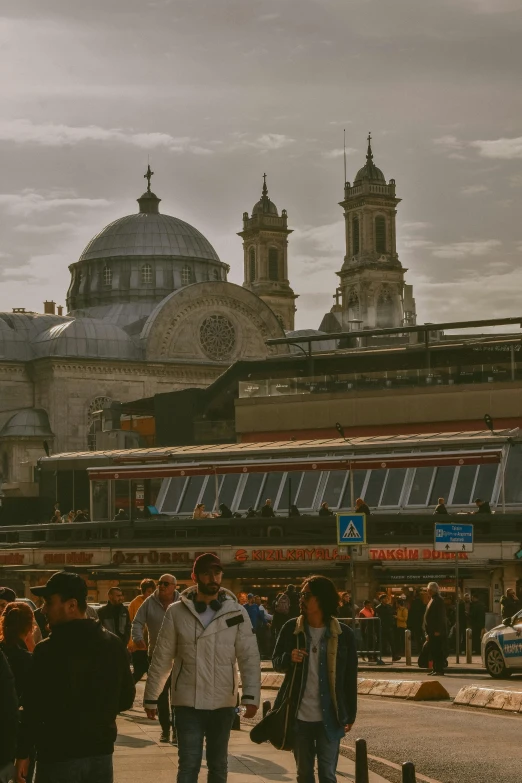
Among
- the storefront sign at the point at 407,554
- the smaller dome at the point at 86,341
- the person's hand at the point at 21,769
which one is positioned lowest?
the person's hand at the point at 21,769

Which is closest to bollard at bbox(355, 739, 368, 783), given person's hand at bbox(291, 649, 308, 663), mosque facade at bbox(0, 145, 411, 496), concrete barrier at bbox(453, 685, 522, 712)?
person's hand at bbox(291, 649, 308, 663)

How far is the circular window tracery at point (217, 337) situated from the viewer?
97.3 m

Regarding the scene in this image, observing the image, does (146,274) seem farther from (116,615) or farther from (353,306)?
(116,615)

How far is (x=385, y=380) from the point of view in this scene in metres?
51.7

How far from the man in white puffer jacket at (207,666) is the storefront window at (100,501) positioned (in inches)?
1364

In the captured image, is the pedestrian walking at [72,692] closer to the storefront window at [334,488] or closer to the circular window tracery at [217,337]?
the storefront window at [334,488]

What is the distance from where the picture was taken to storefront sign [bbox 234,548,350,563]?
38.5 m

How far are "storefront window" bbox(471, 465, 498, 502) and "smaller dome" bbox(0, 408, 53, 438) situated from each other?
53884 millimetres

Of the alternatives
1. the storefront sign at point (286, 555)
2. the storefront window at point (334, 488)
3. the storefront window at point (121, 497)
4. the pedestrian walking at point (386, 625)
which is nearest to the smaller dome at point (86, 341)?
the storefront window at point (121, 497)

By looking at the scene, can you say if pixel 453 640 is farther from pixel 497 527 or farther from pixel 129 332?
pixel 129 332

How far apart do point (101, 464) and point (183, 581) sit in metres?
8.32

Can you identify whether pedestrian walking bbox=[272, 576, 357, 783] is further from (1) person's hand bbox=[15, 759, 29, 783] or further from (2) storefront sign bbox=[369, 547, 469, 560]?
(2) storefront sign bbox=[369, 547, 469, 560]

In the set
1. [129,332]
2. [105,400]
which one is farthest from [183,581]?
[129,332]

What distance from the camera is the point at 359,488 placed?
40.8 meters
